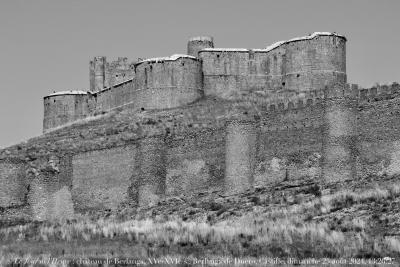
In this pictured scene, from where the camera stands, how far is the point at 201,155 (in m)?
48.2

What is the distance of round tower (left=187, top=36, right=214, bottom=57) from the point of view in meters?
68.2

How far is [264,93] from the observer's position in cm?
6284

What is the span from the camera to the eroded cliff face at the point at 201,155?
4184 cm

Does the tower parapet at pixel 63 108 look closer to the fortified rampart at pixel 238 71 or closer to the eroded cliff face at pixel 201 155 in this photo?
the fortified rampart at pixel 238 71

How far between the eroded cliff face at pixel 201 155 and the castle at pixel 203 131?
0.17 ft

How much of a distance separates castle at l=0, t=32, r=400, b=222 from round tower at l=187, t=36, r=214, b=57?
2.6 inches

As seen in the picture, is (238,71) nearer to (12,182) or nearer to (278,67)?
(278,67)

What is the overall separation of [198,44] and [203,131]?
68.1 ft

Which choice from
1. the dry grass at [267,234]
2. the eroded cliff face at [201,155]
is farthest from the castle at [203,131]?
the dry grass at [267,234]

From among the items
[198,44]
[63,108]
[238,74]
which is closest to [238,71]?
[238,74]

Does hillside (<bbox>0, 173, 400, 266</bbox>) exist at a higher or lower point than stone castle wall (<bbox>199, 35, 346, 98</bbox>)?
lower

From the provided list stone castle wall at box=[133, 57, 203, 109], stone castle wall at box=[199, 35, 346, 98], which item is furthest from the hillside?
stone castle wall at box=[133, 57, 203, 109]

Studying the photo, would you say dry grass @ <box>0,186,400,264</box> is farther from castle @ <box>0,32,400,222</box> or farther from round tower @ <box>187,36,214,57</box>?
round tower @ <box>187,36,214,57</box>

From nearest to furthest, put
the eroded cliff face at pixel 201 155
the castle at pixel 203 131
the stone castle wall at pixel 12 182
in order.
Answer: the eroded cliff face at pixel 201 155 < the castle at pixel 203 131 < the stone castle wall at pixel 12 182
